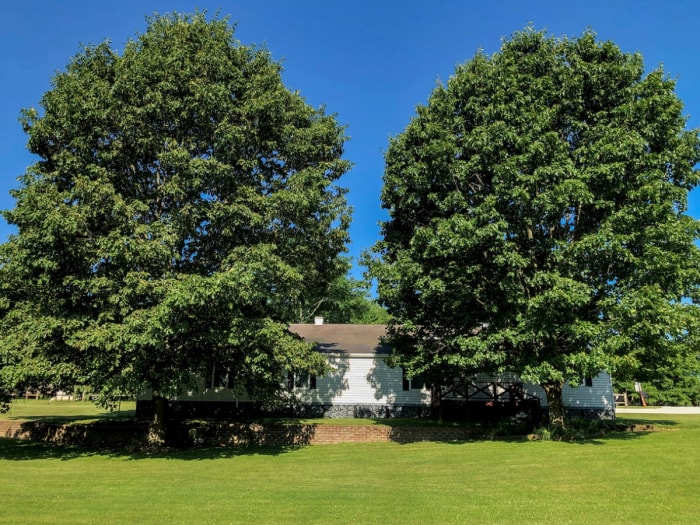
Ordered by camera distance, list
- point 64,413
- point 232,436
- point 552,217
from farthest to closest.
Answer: point 64,413 < point 232,436 < point 552,217

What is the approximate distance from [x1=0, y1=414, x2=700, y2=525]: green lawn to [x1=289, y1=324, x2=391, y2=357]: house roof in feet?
27.4

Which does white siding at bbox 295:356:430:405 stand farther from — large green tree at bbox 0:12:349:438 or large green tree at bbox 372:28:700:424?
large green tree at bbox 372:28:700:424

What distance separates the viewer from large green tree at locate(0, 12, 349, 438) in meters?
12.3

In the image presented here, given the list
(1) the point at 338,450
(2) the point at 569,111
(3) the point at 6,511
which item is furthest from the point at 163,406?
(2) the point at 569,111

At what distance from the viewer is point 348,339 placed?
2502 cm

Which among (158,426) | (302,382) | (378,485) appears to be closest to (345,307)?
(302,382)

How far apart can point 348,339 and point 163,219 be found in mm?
13764

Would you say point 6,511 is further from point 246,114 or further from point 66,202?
point 246,114

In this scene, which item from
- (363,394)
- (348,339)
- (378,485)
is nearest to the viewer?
(378,485)

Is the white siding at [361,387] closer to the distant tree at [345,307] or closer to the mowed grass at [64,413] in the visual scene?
the mowed grass at [64,413]

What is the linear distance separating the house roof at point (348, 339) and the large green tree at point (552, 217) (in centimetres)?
738

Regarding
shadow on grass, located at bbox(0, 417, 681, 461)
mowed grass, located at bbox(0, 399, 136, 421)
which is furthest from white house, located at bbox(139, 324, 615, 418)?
shadow on grass, located at bbox(0, 417, 681, 461)

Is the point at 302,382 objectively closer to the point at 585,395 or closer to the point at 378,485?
the point at 585,395

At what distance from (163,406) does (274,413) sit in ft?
24.3
